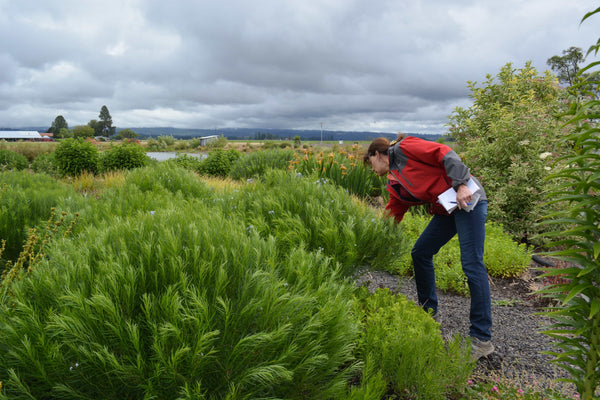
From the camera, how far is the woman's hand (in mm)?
2674

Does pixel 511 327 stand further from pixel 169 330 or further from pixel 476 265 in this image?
pixel 169 330

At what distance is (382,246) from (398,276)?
1.21 meters

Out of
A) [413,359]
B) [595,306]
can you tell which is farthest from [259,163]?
[595,306]

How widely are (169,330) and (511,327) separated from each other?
132 inches

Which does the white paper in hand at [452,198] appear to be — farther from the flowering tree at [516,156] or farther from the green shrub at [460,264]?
the flowering tree at [516,156]

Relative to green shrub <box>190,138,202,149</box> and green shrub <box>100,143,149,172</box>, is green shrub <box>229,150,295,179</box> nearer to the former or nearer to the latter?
green shrub <box>100,143,149,172</box>

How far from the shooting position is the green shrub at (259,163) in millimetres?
11009

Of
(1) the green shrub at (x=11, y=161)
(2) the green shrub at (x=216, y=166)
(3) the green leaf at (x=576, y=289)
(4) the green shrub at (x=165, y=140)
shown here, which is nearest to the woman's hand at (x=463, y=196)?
(3) the green leaf at (x=576, y=289)

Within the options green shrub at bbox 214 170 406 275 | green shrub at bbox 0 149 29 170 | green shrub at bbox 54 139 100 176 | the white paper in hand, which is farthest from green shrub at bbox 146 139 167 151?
the white paper in hand

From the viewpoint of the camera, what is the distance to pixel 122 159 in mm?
12148

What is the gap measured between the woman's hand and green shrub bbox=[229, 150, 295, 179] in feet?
26.3

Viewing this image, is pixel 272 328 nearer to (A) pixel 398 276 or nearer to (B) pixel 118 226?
(B) pixel 118 226

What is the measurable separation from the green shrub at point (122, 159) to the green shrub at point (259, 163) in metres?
3.22

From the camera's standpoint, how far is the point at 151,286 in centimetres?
181
